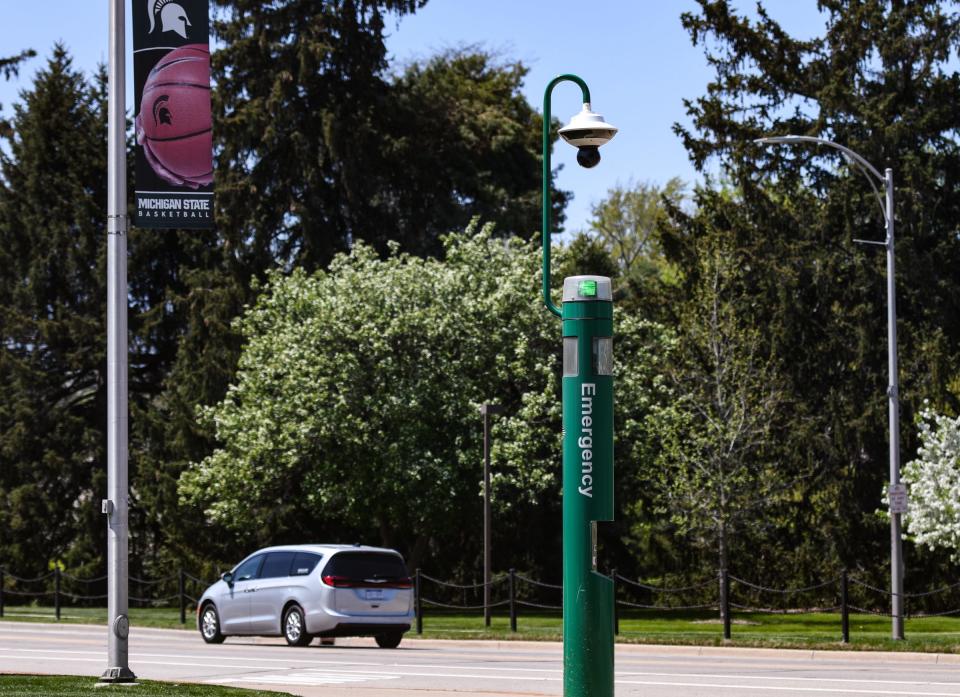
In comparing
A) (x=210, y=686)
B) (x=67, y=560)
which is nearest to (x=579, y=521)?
(x=210, y=686)

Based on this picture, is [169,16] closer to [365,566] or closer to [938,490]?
[365,566]

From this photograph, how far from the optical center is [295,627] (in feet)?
82.5

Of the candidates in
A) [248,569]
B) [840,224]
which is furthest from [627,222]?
[248,569]

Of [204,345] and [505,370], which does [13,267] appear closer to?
[204,345]

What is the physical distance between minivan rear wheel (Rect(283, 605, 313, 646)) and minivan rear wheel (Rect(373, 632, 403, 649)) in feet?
3.87

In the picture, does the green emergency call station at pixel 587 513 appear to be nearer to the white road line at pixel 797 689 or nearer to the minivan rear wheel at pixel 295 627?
the white road line at pixel 797 689

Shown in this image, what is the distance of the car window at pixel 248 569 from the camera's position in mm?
26266

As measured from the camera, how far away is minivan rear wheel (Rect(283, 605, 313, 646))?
25.0 meters

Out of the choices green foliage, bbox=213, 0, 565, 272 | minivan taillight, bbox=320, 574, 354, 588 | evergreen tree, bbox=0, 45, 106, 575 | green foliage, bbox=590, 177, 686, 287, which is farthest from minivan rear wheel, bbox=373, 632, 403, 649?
green foliage, bbox=590, 177, 686, 287

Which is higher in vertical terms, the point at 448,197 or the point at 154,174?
the point at 448,197

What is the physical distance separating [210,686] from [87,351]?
35317 millimetres

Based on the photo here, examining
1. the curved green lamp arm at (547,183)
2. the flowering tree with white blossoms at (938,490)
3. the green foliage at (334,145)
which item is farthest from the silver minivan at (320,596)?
the green foliage at (334,145)

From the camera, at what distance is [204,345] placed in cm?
4597

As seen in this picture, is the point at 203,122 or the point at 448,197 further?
the point at 448,197
